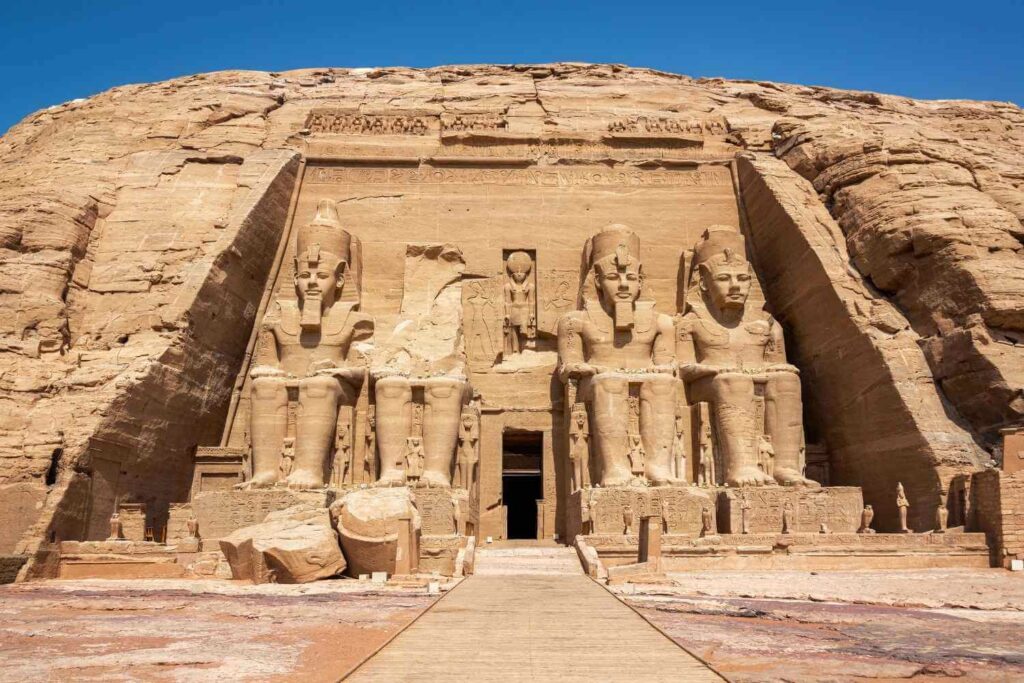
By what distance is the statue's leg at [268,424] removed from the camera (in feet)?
41.7

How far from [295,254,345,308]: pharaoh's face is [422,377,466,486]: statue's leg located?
215 cm

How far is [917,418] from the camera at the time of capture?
11.7m

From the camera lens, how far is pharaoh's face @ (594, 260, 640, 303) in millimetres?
13789

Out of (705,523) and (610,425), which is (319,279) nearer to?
(610,425)

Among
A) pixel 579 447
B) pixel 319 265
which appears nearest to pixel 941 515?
pixel 579 447

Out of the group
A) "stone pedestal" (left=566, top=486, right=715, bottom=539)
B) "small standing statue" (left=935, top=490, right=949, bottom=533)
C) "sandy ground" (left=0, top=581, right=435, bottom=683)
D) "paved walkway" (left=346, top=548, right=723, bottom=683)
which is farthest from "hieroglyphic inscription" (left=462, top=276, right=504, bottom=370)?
"paved walkway" (left=346, top=548, right=723, bottom=683)

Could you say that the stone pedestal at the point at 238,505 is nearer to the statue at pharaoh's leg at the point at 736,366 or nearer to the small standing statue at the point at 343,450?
the small standing statue at the point at 343,450

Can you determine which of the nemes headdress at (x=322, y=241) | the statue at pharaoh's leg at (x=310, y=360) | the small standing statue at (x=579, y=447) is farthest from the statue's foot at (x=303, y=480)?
the small standing statue at (x=579, y=447)

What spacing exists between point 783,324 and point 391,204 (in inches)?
274

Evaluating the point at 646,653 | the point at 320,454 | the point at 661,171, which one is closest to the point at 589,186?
the point at 661,171

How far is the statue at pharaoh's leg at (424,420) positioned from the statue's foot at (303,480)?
34.1 inches

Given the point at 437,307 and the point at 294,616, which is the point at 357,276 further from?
the point at 294,616

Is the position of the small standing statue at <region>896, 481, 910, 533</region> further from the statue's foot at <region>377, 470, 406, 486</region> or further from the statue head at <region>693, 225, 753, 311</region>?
the statue's foot at <region>377, 470, 406, 486</region>

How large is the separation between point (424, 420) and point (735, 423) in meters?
4.45
